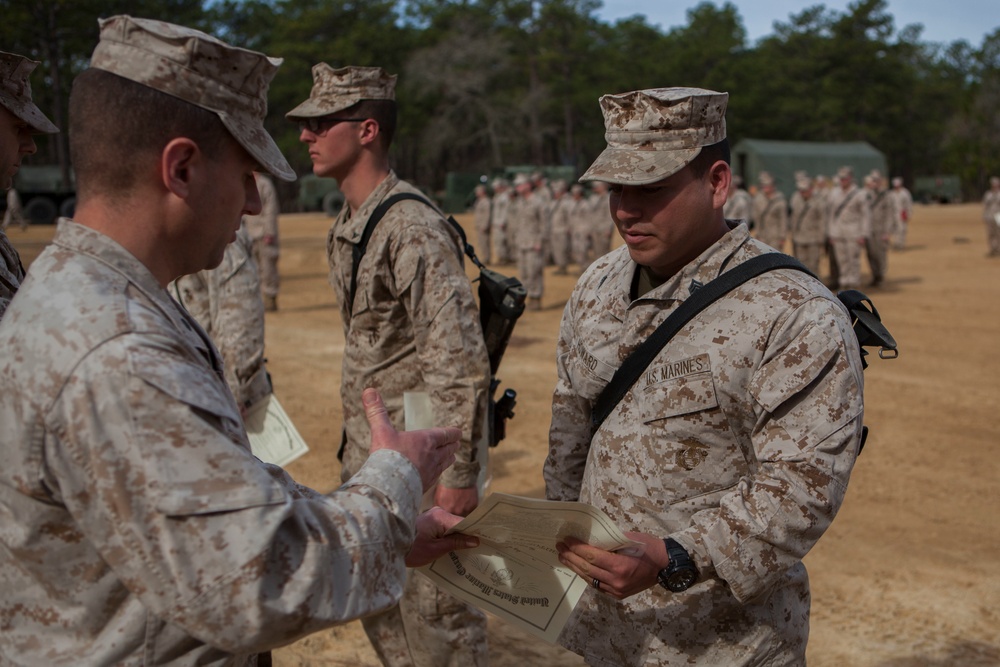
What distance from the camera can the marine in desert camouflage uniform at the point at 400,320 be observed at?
3.90 meters

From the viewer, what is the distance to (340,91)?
4.29 metres

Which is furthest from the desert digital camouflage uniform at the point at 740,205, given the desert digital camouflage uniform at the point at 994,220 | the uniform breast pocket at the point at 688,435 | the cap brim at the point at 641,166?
the uniform breast pocket at the point at 688,435

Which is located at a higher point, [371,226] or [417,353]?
[371,226]

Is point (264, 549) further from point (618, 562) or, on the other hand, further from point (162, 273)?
point (618, 562)

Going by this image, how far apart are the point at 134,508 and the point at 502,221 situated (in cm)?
2307

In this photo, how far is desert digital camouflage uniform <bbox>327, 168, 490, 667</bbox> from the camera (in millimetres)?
3902

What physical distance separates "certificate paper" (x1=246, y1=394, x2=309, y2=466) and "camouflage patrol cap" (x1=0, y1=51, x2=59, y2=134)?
1.54 meters

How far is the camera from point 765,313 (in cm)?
251

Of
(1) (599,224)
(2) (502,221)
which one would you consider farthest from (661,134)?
(2) (502,221)

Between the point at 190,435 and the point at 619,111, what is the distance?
66.6 inches

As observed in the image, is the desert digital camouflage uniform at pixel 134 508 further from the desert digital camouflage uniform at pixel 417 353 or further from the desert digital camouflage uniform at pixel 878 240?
the desert digital camouflage uniform at pixel 878 240

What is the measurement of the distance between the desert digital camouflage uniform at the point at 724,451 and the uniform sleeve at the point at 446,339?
39.2 inches

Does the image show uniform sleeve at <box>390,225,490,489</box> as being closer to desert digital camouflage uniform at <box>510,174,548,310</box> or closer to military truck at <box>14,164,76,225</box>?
desert digital camouflage uniform at <box>510,174,548,310</box>

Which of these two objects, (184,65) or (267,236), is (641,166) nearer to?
(184,65)
